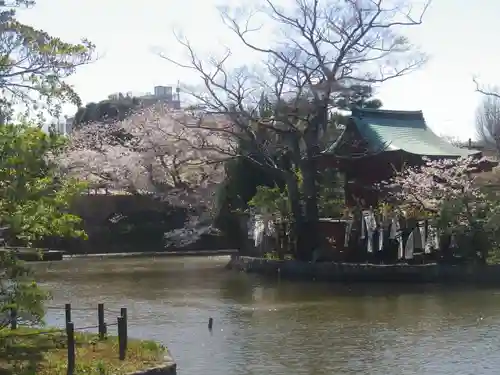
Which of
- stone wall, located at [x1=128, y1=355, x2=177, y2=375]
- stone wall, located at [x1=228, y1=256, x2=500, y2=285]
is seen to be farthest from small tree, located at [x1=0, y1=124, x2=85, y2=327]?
stone wall, located at [x1=228, y1=256, x2=500, y2=285]

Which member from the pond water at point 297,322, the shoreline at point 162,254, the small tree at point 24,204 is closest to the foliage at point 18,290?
the small tree at point 24,204

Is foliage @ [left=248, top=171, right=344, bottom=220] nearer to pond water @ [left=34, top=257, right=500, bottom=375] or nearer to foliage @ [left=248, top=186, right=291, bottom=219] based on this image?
foliage @ [left=248, top=186, right=291, bottom=219]

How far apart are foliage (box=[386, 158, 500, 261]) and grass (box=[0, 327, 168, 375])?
46.0 ft

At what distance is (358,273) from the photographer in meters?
23.3

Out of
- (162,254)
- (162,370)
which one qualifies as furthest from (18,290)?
(162,254)

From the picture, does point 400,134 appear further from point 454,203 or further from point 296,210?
point 454,203

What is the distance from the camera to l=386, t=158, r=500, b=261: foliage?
22625 mm

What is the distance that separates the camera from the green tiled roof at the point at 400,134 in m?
28.7

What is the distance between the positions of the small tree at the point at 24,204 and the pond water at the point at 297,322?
2867 mm

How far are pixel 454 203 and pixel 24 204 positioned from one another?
16.1m

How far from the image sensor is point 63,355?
10289mm

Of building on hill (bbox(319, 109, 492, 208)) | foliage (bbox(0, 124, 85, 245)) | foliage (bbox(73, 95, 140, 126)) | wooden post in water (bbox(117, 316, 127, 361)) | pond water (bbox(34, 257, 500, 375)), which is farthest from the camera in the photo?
foliage (bbox(73, 95, 140, 126))

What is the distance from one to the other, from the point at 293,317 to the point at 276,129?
37.3ft

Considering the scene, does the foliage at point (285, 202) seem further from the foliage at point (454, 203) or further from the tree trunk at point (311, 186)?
the foliage at point (454, 203)
